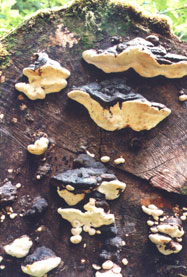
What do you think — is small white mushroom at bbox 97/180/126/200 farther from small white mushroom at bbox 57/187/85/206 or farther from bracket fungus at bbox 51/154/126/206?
small white mushroom at bbox 57/187/85/206

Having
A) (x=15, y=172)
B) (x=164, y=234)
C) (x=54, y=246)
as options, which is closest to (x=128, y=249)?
(x=164, y=234)

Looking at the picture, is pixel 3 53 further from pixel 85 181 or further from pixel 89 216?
pixel 89 216

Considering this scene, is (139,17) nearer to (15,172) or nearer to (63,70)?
(63,70)

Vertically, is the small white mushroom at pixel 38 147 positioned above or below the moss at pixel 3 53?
below

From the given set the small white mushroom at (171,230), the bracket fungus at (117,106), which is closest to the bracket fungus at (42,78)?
the bracket fungus at (117,106)

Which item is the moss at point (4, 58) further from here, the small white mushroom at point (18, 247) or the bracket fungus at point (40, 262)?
the bracket fungus at point (40, 262)

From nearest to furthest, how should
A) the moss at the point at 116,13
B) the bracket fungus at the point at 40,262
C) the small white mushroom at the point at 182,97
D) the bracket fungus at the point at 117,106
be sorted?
→ the bracket fungus at the point at 40,262 → the bracket fungus at the point at 117,106 → the small white mushroom at the point at 182,97 → the moss at the point at 116,13

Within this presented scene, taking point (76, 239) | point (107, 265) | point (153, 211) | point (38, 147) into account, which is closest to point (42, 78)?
point (38, 147)
